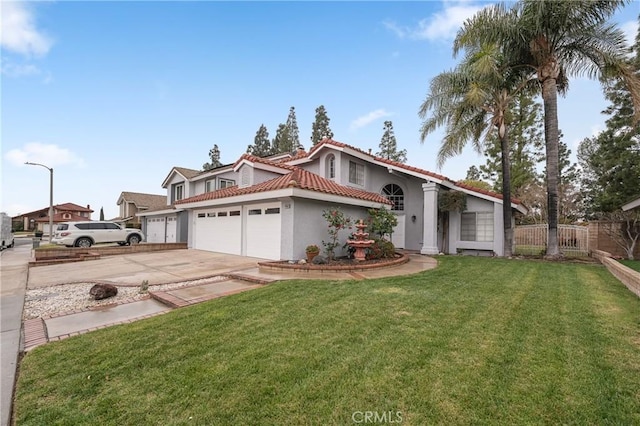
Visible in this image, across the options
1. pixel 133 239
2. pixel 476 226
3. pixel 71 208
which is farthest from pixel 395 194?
pixel 71 208

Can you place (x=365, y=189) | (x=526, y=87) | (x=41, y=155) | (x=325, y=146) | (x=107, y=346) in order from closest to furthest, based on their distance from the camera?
1. (x=107, y=346)
2. (x=526, y=87)
3. (x=325, y=146)
4. (x=365, y=189)
5. (x=41, y=155)

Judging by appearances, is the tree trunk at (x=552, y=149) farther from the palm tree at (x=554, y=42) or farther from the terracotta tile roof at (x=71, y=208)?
the terracotta tile roof at (x=71, y=208)

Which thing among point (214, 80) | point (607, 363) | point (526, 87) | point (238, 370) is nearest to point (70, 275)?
point (238, 370)

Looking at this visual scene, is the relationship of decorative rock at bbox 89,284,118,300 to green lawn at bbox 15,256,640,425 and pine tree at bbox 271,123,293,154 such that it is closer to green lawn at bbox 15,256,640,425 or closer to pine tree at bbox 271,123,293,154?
green lawn at bbox 15,256,640,425

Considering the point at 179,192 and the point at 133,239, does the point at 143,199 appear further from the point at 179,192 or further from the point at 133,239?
the point at 133,239

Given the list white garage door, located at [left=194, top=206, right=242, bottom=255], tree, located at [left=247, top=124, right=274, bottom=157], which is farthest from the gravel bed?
tree, located at [left=247, top=124, right=274, bottom=157]

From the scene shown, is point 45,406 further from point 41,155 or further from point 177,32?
point 41,155

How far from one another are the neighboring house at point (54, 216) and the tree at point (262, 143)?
3954 centimetres

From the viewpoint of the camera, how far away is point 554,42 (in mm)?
11219

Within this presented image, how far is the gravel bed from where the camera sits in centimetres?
568

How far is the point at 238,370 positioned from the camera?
3051 millimetres

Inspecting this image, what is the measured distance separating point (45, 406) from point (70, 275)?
8.99 m

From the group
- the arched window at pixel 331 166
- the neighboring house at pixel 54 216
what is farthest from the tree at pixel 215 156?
the arched window at pixel 331 166

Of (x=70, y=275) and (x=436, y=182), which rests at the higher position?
(x=436, y=182)
